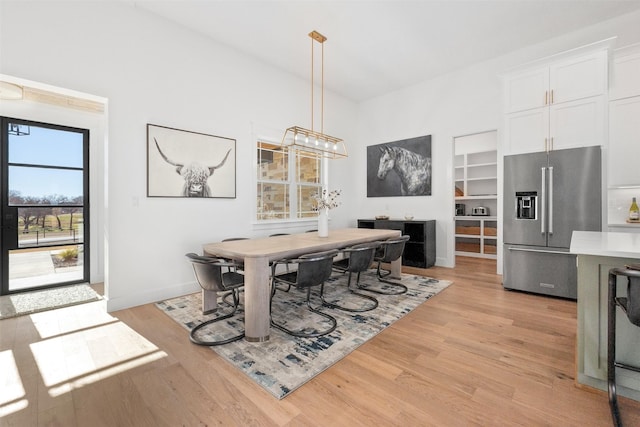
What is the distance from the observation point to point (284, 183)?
511cm

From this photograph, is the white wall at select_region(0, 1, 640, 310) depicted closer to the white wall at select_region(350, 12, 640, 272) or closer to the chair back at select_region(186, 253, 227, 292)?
the white wall at select_region(350, 12, 640, 272)

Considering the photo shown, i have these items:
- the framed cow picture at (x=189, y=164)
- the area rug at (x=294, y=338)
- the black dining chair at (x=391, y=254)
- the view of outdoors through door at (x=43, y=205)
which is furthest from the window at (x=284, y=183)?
the view of outdoors through door at (x=43, y=205)

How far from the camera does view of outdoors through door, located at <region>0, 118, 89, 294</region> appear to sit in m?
3.81

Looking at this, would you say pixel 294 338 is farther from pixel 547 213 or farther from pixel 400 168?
pixel 400 168

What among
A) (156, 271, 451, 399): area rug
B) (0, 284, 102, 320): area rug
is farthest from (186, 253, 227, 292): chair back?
Result: (0, 284, 102, 320): area rug

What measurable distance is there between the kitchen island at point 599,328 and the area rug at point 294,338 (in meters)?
1.41

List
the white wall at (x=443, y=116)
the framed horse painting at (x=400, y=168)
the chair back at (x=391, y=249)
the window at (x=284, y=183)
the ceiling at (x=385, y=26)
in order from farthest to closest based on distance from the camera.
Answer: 1. the framed horse painting at (x=400, y=168)
2. the window at (x=284, y=183)
3. the white wall at (x=443, y=116)
4. the chair back at (x=391, y=249)
5. the ceiling at (x=385, y=26)

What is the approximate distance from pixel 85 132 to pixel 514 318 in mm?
6182

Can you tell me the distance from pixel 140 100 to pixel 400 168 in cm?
450

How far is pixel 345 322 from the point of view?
9.14 feet

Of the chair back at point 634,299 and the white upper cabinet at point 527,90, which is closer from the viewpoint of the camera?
the chair back at point 634,299

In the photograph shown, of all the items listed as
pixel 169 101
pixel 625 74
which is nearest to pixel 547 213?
pixel 625 74

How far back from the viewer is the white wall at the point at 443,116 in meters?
4.16

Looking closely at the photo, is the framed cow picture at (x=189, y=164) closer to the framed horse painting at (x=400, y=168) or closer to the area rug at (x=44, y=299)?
the area rug at (x=44, y=299)
